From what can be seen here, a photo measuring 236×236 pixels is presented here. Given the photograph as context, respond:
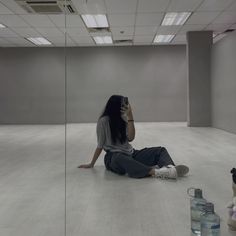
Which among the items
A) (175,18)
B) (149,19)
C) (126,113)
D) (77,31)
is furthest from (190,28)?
(126,113)

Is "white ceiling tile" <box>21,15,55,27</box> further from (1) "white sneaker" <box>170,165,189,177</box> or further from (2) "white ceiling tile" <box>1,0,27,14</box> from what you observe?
(1) "white sneaker" <box>170,165,189,177</box>

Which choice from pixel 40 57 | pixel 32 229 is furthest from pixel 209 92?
pixel 32 229

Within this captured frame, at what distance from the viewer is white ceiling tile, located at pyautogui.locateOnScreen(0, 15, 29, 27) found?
7.08 m

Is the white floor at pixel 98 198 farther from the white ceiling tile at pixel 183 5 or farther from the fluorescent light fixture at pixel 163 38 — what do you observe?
the fluorescent light fixture at pixel 163 38

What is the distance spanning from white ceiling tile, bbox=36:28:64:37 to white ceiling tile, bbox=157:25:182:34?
293cm

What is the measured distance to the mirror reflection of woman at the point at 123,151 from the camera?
2.93 meters

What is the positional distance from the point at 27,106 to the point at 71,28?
432 centimetres

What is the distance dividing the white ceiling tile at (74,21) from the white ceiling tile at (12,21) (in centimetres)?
116

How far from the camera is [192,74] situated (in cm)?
879

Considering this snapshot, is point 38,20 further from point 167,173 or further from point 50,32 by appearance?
point 167,173

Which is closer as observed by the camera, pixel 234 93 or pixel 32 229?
pixel 32 229

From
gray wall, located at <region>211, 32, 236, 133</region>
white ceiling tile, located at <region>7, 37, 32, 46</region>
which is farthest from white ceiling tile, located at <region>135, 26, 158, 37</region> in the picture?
white ceiling tile, located at <region>7, 37, 32, 46</region>

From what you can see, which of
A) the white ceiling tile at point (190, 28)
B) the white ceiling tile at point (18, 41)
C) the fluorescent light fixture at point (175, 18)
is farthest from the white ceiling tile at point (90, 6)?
the white ceiling tile at point (18, 41)

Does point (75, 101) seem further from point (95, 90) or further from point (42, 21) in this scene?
point (42, 21)
